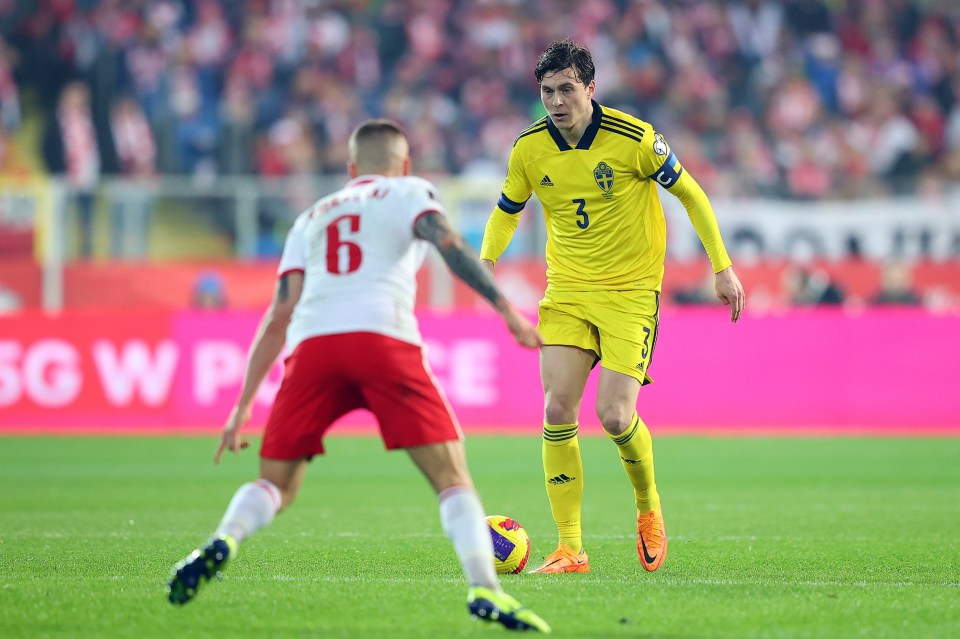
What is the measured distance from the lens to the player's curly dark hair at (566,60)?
23.6 feet

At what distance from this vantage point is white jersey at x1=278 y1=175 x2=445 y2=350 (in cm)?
540

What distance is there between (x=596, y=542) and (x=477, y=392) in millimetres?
8885

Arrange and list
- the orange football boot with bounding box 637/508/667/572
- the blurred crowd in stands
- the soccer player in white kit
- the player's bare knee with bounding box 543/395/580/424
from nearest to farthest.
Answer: the soccer player in white kit, the orange football boot with bounding box 637/508/667/572, the player's bare knee with bounding box 543/395/580/424, the blurred crowd in stands

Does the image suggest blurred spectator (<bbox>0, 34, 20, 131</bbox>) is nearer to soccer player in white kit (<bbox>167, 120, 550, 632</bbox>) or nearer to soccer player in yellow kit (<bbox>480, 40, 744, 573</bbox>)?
soccer player in yellow kit (<bbox>480, 40, 744, 573</bbox>)

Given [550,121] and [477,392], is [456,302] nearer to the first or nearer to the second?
[477,392]

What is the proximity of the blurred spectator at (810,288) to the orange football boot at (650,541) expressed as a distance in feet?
38.9

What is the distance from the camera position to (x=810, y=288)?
18.9 meters

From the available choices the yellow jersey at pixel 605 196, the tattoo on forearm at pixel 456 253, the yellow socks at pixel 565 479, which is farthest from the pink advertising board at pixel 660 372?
the tattoo on forearm at pixel 456 253

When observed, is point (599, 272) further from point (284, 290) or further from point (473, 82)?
point (473, 82)

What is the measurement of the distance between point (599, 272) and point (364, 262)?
2.36 metres

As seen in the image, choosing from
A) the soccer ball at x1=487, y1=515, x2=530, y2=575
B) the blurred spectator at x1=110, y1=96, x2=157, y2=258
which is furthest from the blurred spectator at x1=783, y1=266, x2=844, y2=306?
the soccer ball at x1=487, y1=515, x2=530, y2=575

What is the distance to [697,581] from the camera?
6.78 metres

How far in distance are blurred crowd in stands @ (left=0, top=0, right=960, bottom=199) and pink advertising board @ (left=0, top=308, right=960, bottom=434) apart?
2742 mm

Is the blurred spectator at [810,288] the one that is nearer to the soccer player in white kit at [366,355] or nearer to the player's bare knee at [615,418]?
the player's bare knee at [615,418]
